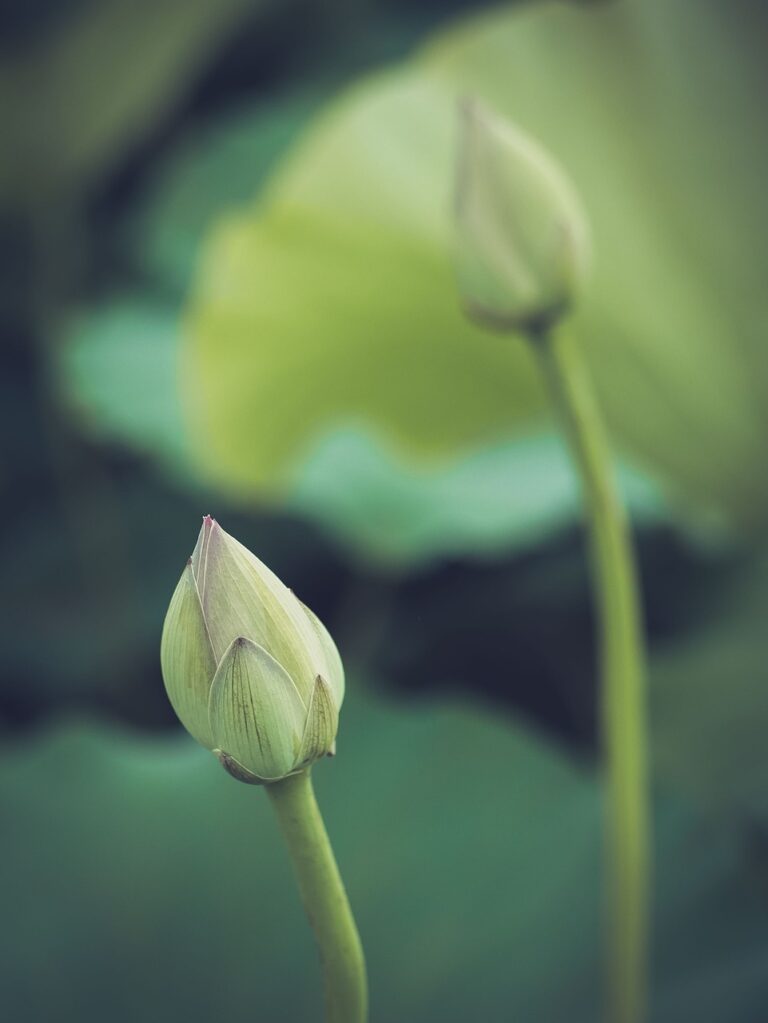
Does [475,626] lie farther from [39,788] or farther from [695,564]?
[39,788]

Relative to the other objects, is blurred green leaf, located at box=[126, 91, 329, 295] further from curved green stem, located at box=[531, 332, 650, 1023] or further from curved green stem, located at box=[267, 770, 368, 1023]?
curved green stem, located at box=[267, 770, 368, 1023]

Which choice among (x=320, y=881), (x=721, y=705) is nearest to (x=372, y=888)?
(x=721, y=705)

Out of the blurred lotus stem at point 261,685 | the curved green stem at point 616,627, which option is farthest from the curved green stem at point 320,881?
the curved green stem at point 616,627

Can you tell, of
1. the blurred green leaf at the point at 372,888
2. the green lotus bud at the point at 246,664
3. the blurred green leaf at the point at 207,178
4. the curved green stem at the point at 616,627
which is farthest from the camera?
the blurred green leaf at the point at 207,178

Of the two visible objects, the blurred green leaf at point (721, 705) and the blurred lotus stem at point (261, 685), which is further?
the blurred green leaf at point (721, 705)

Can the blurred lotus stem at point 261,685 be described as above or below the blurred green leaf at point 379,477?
below

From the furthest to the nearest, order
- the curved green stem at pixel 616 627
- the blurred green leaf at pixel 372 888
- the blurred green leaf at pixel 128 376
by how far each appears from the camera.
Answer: the blurred green leaf at pixel 128 376 → the blurred green leaf at pixel 372 888 → the curved green stem at pixel 616 627

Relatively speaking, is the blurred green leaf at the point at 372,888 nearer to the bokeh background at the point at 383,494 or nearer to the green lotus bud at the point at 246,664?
the bokeh background at the point at 383,494
